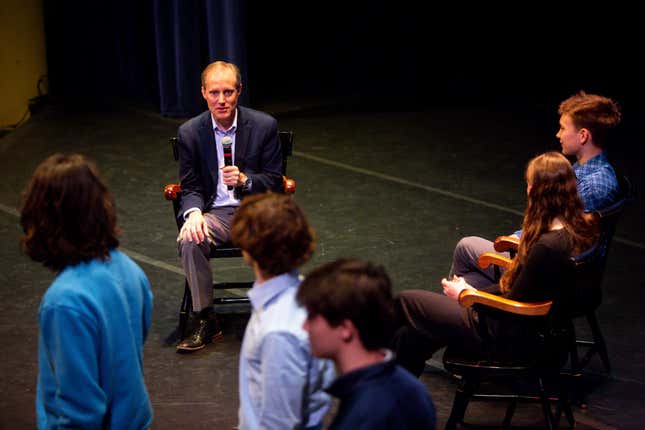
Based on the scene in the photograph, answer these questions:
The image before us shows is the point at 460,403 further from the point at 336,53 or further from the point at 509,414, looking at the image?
the point at 336,53

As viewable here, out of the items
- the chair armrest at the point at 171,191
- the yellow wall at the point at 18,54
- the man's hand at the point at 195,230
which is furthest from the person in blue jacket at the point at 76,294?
the yellow wall at the point at 18,54

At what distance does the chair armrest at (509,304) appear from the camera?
349 cm

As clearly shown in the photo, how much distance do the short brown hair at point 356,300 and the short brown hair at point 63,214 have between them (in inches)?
22.9

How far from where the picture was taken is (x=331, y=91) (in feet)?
31.1

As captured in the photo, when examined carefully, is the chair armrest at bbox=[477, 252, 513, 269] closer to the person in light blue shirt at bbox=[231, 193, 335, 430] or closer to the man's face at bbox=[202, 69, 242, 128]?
the man's face at bbox=[202, 69, 242, 128]

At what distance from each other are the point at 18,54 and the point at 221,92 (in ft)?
14.4

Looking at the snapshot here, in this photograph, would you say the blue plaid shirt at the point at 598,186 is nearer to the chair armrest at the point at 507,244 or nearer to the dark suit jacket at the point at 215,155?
the chair armrest at the point at 507,244

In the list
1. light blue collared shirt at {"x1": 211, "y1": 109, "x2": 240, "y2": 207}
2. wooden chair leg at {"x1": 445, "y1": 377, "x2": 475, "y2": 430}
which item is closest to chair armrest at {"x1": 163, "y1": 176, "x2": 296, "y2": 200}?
light blue collared shirt at {"x1": 211, "y1": 109, "x2": 240, "y2": 207}

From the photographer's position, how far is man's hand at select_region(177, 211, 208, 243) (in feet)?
14.5

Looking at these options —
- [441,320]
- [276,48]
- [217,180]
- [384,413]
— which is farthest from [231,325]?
[276,48]

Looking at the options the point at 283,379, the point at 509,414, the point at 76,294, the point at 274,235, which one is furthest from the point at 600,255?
the point at 76,294

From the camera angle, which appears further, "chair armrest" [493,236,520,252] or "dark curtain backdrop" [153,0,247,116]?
"dark curtain backdrop" [153,0,247,116]

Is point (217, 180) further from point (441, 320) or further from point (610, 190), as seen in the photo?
point (610, 190)

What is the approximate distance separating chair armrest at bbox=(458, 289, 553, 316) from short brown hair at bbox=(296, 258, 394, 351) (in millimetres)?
1474
